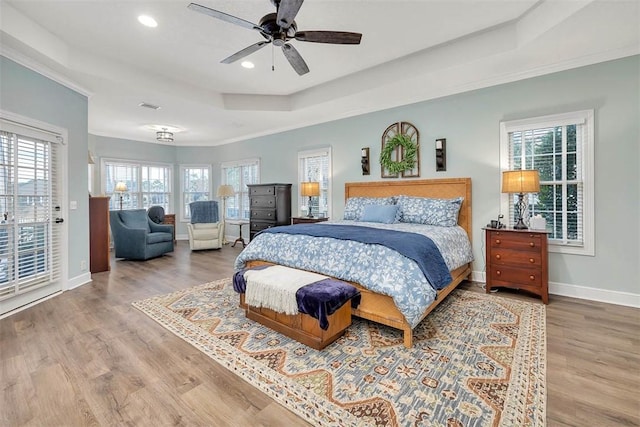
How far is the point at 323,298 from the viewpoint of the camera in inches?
84.3

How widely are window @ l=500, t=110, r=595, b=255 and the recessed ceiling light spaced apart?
4.21 metres

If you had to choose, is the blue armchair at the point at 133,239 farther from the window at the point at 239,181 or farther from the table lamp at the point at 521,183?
the table lamp at the point at 521,183

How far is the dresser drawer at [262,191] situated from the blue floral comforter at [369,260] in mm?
2748

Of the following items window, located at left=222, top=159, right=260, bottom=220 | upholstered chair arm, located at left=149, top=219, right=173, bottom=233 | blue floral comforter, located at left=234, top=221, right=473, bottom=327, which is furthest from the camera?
window, located at left=222, top=159, right=260, bottom=220

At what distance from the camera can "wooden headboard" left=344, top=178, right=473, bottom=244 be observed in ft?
13.3

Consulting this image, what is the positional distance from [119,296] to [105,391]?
6.69 ft

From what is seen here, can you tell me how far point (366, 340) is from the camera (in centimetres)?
238

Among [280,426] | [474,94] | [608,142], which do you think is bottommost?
[280,426]

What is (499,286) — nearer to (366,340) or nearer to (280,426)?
(366,340)

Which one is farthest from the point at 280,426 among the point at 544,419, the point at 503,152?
the point at 503,152

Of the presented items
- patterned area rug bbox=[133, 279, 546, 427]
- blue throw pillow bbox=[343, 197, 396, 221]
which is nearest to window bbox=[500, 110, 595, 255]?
patterned area rug bbox=[133, 279, 546, 427]

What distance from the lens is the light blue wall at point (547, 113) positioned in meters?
3.05

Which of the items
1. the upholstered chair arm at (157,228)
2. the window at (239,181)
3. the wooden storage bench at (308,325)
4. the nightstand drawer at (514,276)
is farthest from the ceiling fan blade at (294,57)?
the upholstered chair arm at (157,228)

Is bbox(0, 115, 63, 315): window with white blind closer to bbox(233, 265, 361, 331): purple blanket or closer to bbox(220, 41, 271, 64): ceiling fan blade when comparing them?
bbox(220, 41, 271, 64): ceiling fan blade
